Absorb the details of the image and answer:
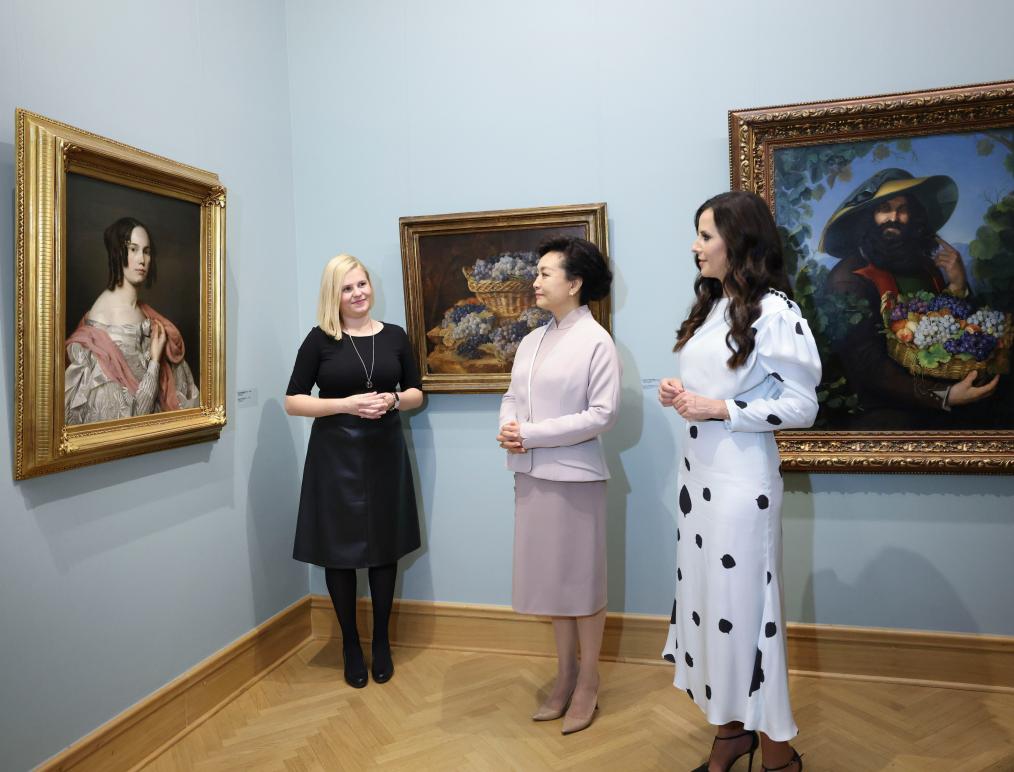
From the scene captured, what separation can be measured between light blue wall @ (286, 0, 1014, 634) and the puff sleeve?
1317 millimetres

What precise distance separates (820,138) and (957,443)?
1.60 meters

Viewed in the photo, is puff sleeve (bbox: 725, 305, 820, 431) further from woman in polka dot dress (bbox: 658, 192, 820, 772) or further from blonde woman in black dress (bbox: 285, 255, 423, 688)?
blonde woman in black dress (bbox: 285, 255, 423, 688)

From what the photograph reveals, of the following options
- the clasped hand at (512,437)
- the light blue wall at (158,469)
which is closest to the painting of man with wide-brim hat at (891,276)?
the clasped hand at (512,437)

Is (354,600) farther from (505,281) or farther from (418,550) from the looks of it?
(505,281)

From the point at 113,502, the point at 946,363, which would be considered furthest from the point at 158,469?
the point at 946,363

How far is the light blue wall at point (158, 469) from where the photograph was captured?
259 centimetres

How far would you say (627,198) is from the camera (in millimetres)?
3838

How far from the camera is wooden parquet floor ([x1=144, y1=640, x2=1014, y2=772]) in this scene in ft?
9.96

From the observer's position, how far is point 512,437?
3.19 meters

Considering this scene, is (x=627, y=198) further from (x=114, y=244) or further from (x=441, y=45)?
(x=114, y=244)

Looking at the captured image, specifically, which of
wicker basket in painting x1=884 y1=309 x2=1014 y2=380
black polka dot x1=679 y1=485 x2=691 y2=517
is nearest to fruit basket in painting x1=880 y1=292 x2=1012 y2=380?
wicker basket in painting x1=884 y1=309 x2=1014 y2=380

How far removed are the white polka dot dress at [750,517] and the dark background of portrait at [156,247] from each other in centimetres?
231

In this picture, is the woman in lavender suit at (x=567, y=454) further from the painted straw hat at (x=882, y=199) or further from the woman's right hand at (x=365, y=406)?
the painted straw hat at (x=882, y=199)

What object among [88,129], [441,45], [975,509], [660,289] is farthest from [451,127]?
[975,509]
